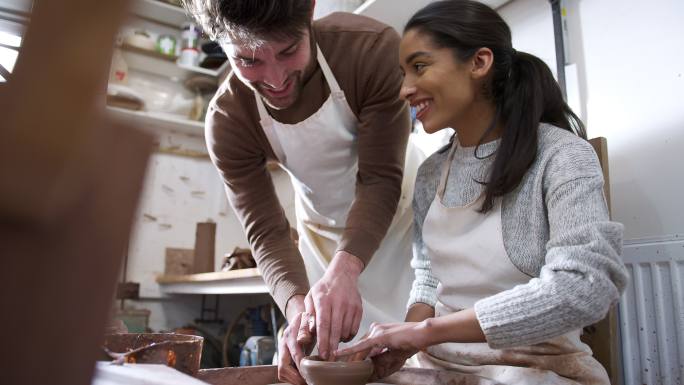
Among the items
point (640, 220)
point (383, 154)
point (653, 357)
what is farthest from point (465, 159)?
point (653, 357)

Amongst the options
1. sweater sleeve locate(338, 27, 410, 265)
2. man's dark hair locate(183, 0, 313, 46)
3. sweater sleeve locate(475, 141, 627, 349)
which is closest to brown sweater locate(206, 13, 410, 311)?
sweater sleeve locate(338, 27, 410, 265)

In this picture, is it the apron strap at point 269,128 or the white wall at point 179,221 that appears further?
the white wall at point 179,221

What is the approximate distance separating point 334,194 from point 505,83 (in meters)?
0.64

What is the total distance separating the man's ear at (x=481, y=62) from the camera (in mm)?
1175

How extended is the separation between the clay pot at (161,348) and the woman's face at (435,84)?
28.3 inches

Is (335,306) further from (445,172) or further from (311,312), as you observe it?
(445,172)

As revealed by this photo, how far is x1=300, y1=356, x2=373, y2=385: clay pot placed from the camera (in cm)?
95

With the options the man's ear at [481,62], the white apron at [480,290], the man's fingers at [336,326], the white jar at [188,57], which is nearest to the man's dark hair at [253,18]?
the man's ear at [481,62]

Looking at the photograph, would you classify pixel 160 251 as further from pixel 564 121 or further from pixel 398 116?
pixel 564 121

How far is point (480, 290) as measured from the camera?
1.13m

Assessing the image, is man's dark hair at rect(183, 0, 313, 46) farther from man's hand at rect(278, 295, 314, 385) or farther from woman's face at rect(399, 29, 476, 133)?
man's hand at rect(278, 295, 314, 385)

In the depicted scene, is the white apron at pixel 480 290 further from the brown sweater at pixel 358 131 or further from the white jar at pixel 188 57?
the white jar at pixel 188 57

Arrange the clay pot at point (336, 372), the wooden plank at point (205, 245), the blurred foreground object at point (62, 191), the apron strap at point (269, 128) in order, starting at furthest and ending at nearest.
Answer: the wooden plank at point (205, 245) < the apron strap at point (269, 128) < the clay pot at point (336, 372) < the blurred foreground object at point (62, 191)

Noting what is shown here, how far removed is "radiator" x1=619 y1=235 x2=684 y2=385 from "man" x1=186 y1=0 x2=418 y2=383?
655 millimetres
